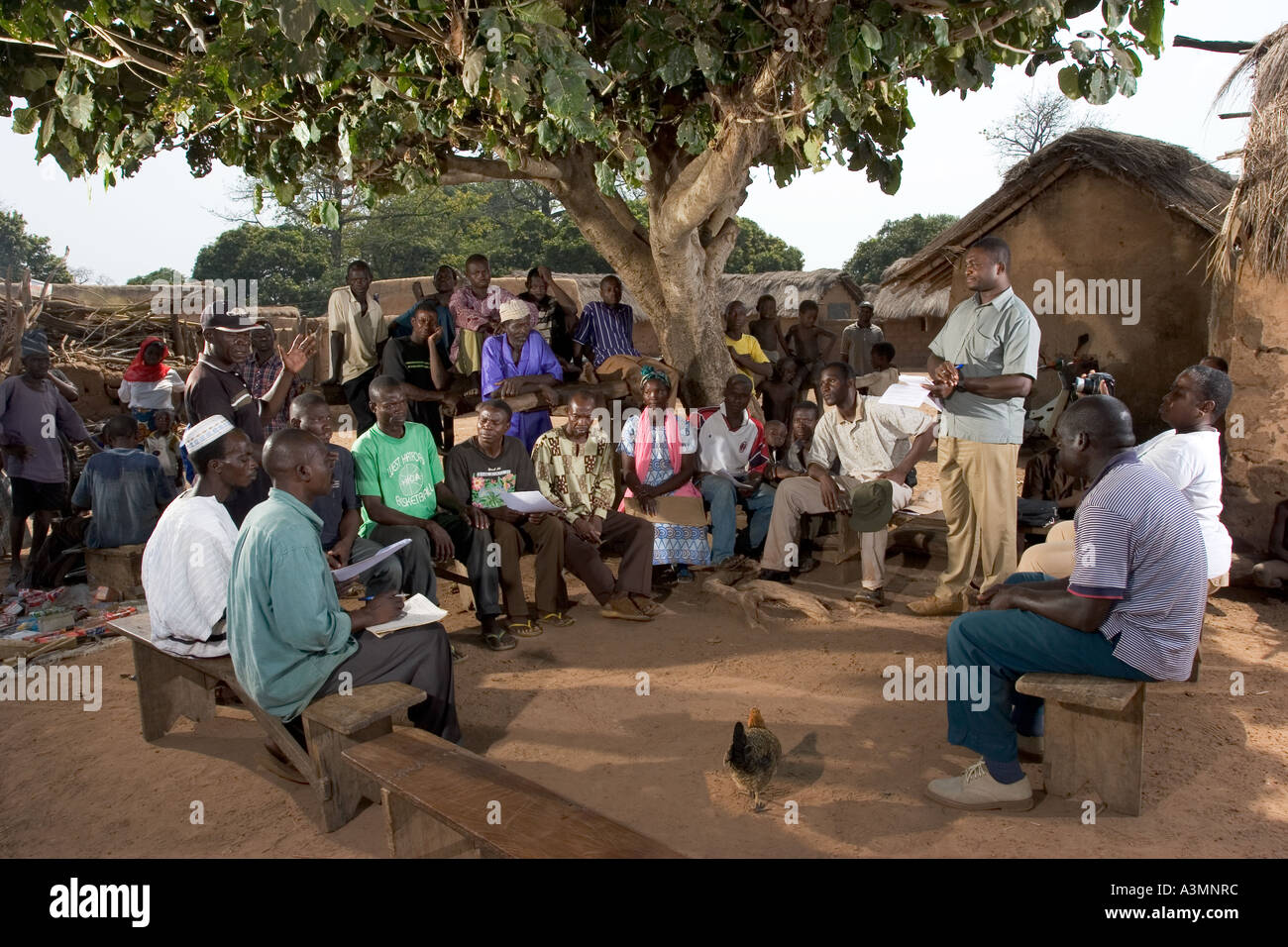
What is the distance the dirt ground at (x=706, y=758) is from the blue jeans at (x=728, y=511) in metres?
1.21

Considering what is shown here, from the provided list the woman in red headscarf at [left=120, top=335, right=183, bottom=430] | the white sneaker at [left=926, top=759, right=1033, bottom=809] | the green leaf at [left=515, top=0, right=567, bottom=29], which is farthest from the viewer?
the woman in red headscarf at [left=120, top=335, right=183, bottom=430]

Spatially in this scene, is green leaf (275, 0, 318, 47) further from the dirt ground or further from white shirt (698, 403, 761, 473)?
white shirt (698, 403, 761, 473)

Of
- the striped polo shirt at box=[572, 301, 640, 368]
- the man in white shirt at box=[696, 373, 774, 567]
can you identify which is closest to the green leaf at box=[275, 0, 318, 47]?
the man in white shirt at box=[696, 373, 774, 567]

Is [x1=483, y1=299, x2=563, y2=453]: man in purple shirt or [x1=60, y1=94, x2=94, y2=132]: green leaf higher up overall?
[x1=60, y1=94, x2=94, y2=132]: green leaf

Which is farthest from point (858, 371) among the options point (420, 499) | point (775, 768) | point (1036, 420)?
point (775, 768)

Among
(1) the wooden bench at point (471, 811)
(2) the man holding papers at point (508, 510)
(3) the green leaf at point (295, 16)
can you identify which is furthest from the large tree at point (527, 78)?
(1) the wooden bench at point (471, 811)

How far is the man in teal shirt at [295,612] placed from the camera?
3705 mm

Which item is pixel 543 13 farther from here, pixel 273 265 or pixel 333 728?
pixel 273 265

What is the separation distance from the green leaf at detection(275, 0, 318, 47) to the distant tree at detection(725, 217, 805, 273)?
96.0 feet

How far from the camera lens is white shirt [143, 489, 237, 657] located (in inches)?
160

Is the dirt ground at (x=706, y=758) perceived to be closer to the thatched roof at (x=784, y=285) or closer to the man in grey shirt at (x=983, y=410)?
the man in grey shirt at (x=983, y=410)

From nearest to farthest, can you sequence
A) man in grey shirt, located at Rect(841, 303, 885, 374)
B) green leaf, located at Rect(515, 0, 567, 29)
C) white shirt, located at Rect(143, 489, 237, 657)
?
white shirt, located at Rect(143, 489, 237, 657)
green leaf, located at Rect(515, 0, 567, 29)
man in grey shirt, located at Rect(841, 303, 885, 374)

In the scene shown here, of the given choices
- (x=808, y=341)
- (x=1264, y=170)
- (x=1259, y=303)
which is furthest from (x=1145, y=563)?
(x=808, y=341)

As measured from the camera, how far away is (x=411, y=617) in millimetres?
4172
